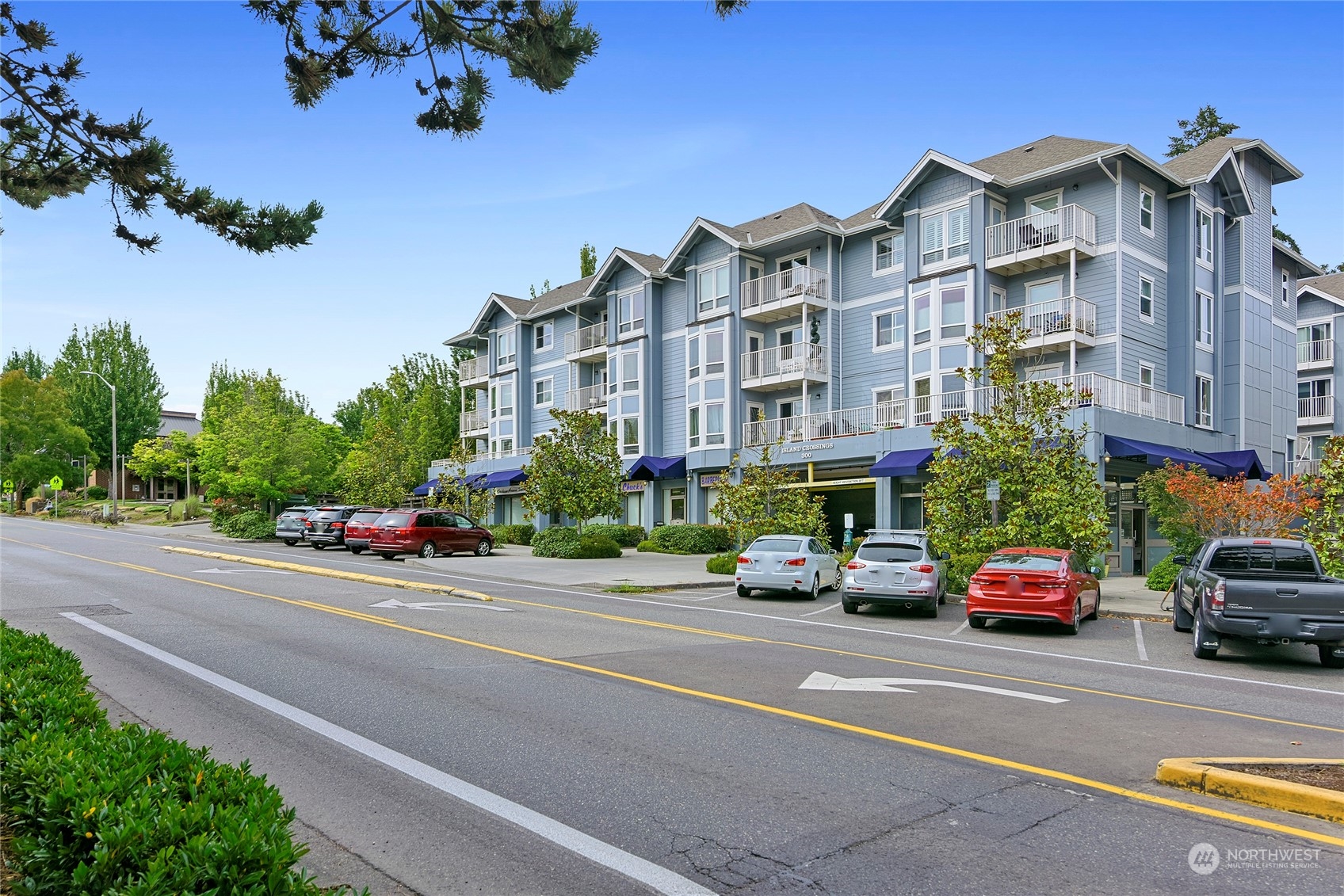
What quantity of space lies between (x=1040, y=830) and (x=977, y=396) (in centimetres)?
2751

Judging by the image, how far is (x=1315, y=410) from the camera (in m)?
45.5

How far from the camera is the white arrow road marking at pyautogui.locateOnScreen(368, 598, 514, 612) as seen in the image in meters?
17.1

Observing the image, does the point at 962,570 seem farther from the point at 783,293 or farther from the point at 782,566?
the point at 783,293

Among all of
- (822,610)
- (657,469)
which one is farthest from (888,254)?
(822,610)

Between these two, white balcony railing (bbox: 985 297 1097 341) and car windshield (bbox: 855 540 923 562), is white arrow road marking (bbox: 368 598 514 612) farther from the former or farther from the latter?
white balcony railing (bbox: 985 297 1097 341)

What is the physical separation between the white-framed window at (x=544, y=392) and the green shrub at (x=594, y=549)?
1896 cm

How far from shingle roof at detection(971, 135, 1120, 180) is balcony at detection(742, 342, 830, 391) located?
9151 mm

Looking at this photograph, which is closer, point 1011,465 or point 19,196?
point 19,196

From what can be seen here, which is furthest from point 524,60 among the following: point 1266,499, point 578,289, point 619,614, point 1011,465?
point 578,289

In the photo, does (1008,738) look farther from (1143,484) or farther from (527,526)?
(527,526)

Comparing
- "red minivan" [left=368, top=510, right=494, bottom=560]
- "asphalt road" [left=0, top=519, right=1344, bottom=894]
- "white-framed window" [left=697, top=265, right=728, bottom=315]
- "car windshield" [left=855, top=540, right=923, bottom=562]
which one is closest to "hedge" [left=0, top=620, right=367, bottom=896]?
"asphalt road" [left=0, top=519, right=1344, bottom=894]

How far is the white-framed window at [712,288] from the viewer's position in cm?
4119

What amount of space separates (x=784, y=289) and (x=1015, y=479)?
62.0 ft

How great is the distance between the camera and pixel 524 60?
7.30m
